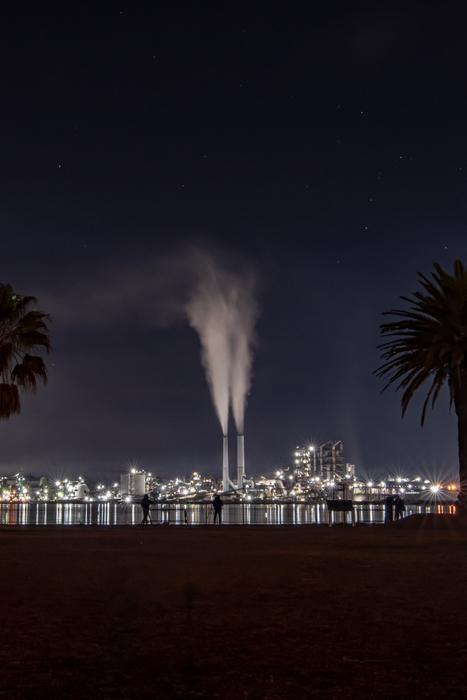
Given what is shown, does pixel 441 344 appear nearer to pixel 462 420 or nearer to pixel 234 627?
pixel 462 420

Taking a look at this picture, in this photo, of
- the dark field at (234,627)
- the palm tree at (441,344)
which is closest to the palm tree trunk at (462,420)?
the palm tree at (441,344)

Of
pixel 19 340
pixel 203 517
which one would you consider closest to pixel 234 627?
pixel 19 340

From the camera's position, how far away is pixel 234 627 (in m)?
7.62

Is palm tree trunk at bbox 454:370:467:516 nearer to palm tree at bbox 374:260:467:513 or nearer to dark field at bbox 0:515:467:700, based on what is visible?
palm tree at bbox 374:260:467:513

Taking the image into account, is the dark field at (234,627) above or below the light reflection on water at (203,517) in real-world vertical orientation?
above

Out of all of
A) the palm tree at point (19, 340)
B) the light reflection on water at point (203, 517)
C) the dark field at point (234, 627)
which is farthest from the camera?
the light reflection on water at point (203, 517)

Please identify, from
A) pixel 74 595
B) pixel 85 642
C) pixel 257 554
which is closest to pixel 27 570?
pixel 74 595

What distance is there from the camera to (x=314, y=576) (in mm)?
11727

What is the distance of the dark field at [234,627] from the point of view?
5598mm

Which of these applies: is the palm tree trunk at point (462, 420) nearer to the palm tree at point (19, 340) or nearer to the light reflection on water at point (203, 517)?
the light reflection on water at point (203, 517)

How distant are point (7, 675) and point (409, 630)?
4.21 meters

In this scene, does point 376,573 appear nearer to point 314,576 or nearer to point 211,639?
point 314,576

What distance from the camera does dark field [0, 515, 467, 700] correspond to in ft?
18.4

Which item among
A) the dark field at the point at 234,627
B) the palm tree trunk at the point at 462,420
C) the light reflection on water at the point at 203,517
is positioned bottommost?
the light reflection on water at the point at 203,517
